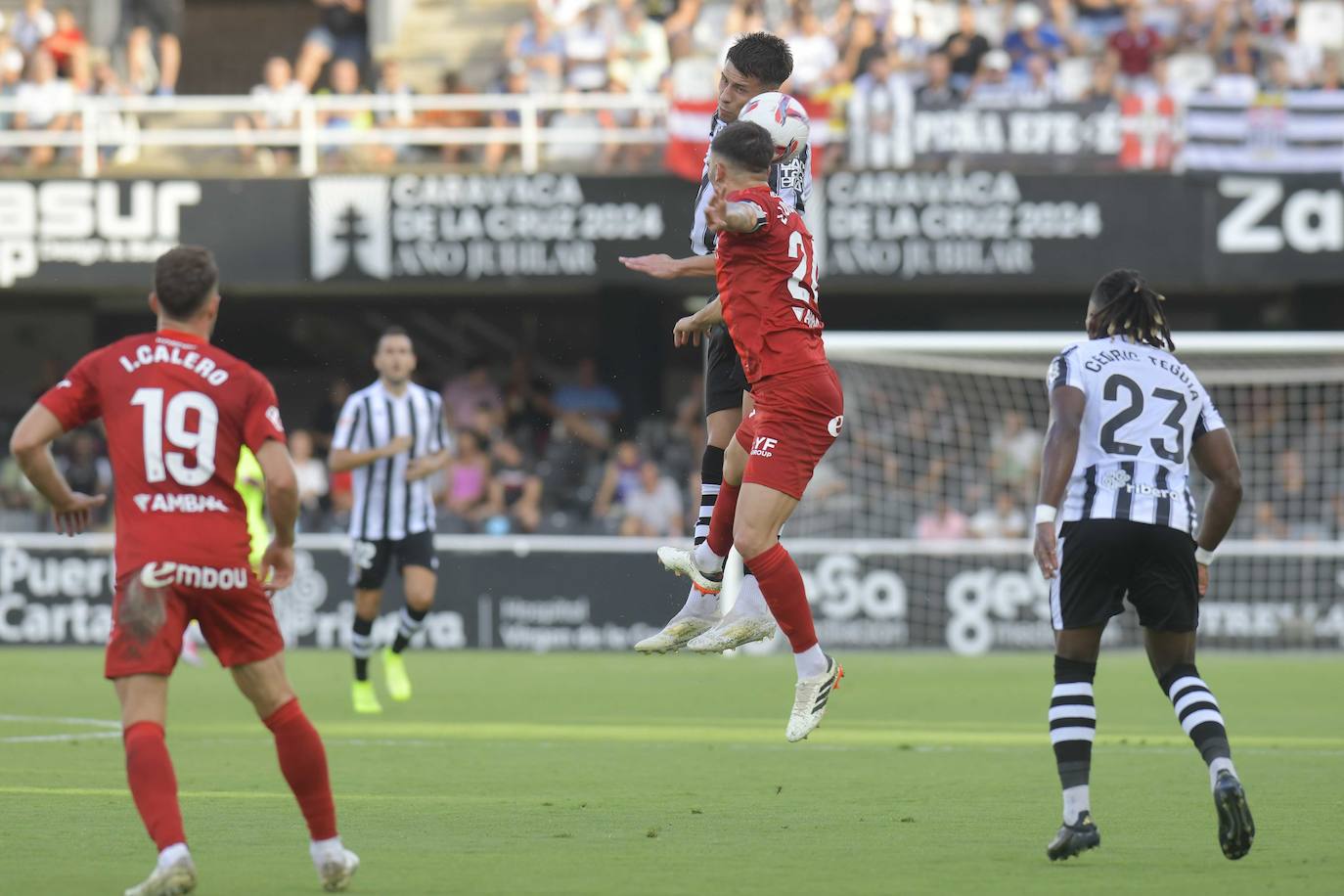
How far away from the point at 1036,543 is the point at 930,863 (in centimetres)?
117

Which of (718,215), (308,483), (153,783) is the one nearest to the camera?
(153,783)

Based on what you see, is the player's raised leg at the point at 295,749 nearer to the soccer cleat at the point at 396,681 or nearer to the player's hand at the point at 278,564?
the player's hand at the point at 278,564

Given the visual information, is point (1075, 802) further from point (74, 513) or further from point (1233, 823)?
point (74, 513)

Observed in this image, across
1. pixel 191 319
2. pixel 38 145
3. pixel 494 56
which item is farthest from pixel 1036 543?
pixel 494 56

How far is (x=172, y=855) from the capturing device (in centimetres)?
582

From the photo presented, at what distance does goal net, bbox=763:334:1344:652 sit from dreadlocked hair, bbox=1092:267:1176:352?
39.0 ft

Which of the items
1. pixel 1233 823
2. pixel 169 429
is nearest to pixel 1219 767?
pixel 1233 823

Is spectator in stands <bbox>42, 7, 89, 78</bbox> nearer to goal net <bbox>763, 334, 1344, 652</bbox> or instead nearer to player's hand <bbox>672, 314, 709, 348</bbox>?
goal net <bbox>763, 334, 1344, 652</bbox>

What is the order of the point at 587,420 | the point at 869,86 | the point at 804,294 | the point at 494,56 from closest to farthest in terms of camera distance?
the point at 804,294
the point at 869,86
the point at 587,420
the point at 494,56

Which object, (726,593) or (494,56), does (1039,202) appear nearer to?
(726,593)

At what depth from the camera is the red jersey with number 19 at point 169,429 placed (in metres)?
6.08

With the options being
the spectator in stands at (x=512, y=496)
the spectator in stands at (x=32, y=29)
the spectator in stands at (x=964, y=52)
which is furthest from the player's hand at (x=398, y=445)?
the spectator in stands at (x=32, y=29)

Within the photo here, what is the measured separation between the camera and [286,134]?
21.5 metres

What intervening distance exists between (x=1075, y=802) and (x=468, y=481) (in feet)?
47.9
